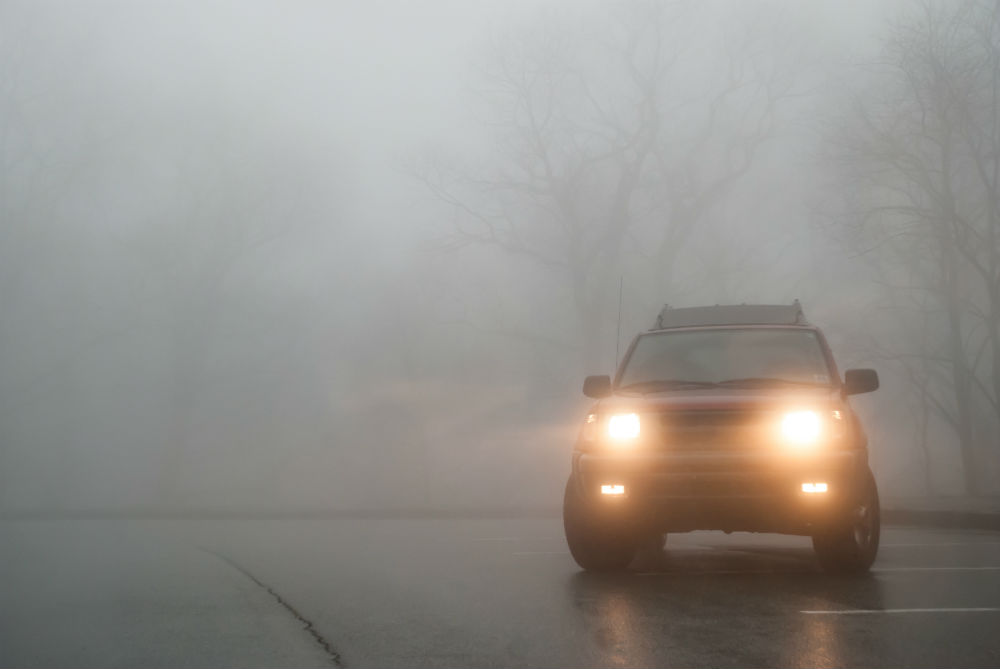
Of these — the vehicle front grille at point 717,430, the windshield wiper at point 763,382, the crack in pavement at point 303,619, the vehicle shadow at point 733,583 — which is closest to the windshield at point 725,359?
the windshield wiper at point 763,382

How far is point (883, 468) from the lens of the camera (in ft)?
151

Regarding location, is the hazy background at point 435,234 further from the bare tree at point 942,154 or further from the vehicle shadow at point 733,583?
the vehicle shadow at point 733,583

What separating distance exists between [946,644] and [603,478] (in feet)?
11.1

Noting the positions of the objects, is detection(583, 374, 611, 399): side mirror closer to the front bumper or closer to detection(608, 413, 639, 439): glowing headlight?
detection(608, 413, 639, 439): glowing headlight

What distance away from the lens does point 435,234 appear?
140ft

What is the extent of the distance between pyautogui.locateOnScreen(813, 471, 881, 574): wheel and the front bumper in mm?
131

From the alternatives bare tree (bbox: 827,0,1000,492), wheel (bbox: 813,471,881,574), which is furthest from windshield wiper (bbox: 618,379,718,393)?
bare tree (bbox: 827,0,1000,492)

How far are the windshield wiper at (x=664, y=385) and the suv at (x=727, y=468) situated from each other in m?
0.02

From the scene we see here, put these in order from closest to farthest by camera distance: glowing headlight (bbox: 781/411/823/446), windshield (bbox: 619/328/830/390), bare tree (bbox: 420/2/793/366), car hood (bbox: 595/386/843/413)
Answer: glowing headlight (bbox: 781/411/823/446)
car hood (bbox: 595/386/843/413)
windshield (bbox: 619/328/830/390)
bare tree (bbox: 420/2/793/366)

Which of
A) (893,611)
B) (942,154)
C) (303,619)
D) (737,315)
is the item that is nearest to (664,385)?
(737,315)

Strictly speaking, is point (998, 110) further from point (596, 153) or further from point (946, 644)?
point (946, 644)

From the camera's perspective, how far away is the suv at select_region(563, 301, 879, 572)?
9281mm

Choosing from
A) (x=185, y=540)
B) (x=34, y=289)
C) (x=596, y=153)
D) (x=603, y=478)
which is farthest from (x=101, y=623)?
(x=34, y=289)

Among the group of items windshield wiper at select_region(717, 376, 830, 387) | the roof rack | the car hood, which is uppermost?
the roof rack
